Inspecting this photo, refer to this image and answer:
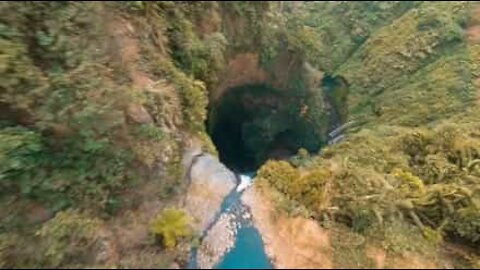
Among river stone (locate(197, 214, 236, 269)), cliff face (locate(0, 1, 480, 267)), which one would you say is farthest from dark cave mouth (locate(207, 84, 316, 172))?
river stone (locate(197, 214, 236, 269))

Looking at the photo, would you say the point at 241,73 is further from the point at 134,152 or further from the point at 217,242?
the point at 217,242

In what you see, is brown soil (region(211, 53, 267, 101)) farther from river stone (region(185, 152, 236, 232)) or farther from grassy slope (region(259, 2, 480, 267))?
river stone (region(185, 152, 236, 232))

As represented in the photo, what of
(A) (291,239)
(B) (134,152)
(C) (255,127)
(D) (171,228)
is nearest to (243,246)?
(A) (291,239)

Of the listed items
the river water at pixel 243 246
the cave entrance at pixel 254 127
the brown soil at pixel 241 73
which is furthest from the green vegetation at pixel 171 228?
the cave entrance at pixel 254 127

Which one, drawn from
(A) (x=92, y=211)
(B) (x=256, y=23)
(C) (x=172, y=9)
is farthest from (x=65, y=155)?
(B) (x=256, y=23)

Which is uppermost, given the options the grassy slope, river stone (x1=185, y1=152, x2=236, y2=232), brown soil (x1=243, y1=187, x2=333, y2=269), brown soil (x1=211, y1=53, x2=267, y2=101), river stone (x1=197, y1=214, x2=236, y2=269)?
the grassy slope

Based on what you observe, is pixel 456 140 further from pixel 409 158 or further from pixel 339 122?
pixel 339 122
